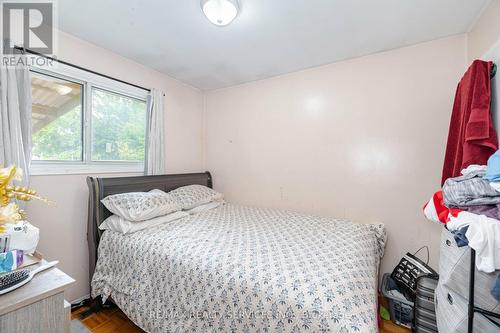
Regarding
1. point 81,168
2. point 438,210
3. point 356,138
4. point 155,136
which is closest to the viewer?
point 438,210

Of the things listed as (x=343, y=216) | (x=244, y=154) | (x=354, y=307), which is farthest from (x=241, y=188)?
(x=354, y=307)

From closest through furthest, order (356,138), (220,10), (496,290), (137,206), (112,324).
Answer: (496,290) < (220,10) < (112,324) < (137,206) < (356,138)

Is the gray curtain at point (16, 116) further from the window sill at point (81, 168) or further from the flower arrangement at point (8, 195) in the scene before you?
the flower arrangement at point (8, 195)

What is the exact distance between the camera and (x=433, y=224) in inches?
75.7

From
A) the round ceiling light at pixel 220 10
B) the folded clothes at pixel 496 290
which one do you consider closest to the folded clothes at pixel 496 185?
the folded clothes at pixel 496 290

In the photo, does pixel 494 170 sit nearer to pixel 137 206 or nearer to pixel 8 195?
pixel 8 195

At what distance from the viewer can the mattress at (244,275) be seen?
0.95 metres

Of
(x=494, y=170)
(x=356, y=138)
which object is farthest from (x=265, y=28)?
(x=494, y=170)

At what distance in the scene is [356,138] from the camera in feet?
7.36

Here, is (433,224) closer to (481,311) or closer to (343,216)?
(343,216)

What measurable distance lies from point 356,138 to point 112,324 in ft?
9.15

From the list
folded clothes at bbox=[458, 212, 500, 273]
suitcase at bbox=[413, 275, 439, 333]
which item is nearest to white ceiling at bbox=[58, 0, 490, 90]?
folded clothes at bbox=[458, 212, 500, 273]

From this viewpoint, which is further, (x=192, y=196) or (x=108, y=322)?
(x=192, y=196)

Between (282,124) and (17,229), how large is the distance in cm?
244
